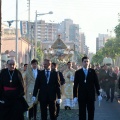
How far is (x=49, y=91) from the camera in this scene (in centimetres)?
1405

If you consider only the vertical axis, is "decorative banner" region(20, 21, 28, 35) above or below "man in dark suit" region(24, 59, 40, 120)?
above

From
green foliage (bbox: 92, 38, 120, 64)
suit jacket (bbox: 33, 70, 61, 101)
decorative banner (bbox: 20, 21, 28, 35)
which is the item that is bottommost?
green foliage (bbox: 92, 38, 120, 64)

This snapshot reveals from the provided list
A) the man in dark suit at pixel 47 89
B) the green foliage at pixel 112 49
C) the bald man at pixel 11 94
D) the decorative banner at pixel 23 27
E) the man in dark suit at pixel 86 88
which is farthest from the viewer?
the green foliage at pixel 112 49

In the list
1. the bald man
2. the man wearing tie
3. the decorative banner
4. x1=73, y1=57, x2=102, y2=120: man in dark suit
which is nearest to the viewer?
the bald man

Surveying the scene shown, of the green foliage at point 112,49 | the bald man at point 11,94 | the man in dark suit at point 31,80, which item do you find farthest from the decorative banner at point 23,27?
the bald man at point 11,94

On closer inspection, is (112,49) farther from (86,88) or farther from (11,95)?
(11,95)

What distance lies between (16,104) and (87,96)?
225 cm

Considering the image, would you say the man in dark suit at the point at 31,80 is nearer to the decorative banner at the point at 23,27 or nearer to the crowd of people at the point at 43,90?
the crowd of people at the point at 43,90

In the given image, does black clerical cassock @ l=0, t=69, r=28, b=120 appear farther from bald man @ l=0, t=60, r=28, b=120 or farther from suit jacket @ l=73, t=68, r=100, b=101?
suit jacket @ l=73, t=68, r=100, b=101

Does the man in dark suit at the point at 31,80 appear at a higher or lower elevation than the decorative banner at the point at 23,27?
lower

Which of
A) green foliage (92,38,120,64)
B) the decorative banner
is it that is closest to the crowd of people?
the decorative banner

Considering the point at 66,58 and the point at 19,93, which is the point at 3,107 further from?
the point at 66,58

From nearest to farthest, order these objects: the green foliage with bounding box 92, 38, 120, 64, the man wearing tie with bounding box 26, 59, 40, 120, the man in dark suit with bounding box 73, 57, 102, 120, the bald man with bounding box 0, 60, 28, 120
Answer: the bald man with bounding box 0, 60, 28, 120, the man in dark suit with bounding box 73, 57, 102, 120, the man wearing tie with bounding box 26, 59, 40, 120, the green foliage with bounding box 92, 38, 120, 64

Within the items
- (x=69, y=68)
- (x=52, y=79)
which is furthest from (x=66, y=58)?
(x=52, y=79)
